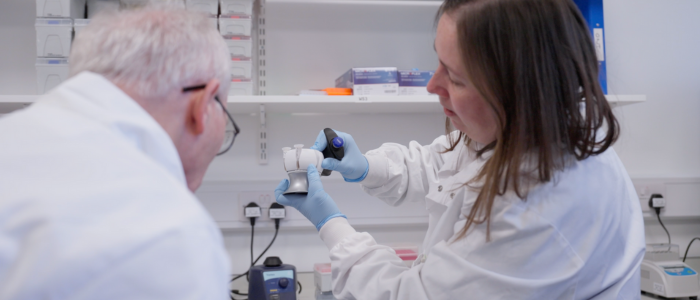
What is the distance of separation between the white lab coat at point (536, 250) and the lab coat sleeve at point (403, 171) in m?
0.35

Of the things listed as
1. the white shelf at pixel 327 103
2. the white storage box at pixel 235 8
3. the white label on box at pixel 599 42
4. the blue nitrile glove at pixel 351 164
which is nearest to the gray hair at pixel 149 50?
the blue nitrile glove at pixel 351 164

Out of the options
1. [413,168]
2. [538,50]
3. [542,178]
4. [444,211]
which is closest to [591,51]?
[538,50]

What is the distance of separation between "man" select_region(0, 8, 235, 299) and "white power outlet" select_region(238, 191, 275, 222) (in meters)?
1.17

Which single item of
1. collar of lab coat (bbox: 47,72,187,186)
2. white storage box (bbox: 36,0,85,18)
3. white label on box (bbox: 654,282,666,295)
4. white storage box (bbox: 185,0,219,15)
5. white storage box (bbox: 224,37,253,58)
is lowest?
white label on box (bbox: 654,282,666,295)

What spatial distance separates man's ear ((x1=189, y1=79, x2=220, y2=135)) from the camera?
592 millimetres

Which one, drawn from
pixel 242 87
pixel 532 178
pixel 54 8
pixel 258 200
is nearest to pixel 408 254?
pixel 258 200

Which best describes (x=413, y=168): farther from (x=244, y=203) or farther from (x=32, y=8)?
(x=32, y=8)

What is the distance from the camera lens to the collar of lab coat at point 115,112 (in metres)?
0.47

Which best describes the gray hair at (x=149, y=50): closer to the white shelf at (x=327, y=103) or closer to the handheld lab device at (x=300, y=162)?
the handheld lab device at (x=300, y=162)

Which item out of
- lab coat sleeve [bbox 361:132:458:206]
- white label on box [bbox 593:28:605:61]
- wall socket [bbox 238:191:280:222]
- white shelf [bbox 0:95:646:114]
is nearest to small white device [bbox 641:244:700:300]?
white shelf [bbox 0:95:646:114]

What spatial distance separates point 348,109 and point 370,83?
197 mm

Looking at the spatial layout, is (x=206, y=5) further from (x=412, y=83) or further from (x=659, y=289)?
(x=659, y=289)

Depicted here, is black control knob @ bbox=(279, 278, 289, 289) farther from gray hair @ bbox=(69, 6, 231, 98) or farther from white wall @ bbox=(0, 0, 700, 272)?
gray hair @ bbox=(69, 6, 231, 98)

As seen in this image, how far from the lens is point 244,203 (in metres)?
1.72
